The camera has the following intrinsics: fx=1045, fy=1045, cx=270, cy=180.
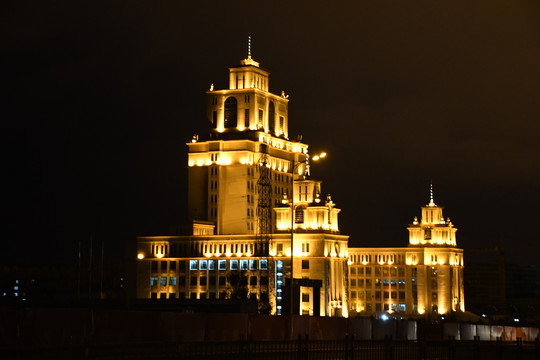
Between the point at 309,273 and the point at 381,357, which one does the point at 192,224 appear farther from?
the point at 381,357

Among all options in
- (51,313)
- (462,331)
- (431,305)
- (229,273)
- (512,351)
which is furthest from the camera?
(431,305)

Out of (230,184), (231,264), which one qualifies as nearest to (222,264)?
(231,264)

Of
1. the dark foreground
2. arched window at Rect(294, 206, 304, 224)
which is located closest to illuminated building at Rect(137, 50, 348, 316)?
arched window at Rect(294, 206, 304, 224)

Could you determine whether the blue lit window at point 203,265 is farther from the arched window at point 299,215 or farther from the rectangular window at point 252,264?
the arched window at point 299,215

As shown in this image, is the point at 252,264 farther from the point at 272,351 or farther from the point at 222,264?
the point at 272,351

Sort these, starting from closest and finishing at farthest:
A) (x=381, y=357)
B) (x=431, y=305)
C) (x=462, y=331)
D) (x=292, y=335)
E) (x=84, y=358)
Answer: (x=84, y=358) < (x=381, y=357) < (x=292, y=335) < (x=462, y=331) < (x=431, y=305)

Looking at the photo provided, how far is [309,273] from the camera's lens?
177 metres

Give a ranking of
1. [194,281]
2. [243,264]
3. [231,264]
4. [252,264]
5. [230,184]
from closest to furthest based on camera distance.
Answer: [252,264] < [243,264] < [231,264] < [194,281] < [230,184]

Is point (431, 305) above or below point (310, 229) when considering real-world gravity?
below

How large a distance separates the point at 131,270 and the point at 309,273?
1355 inches

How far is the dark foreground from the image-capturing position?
38.0 m

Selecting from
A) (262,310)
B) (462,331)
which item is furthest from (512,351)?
(262,310)

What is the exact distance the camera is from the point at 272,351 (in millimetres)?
46531

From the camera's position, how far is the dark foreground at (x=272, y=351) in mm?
38000
